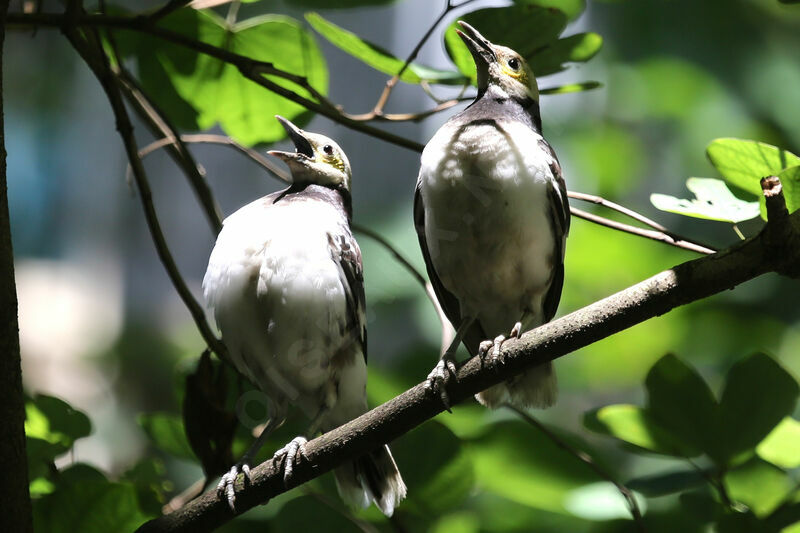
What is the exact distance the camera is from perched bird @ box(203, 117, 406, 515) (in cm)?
171

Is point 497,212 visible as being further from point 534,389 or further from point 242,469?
point 242,469

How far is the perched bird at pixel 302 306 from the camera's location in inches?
67.5

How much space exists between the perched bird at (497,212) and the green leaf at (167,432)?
26.4 inches

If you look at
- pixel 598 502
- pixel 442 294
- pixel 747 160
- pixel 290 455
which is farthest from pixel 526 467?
pixel 747 160

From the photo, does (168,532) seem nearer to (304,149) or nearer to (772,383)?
(304,149)

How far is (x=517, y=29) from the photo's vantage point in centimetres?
174

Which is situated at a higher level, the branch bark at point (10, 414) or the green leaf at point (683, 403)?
the branch bark at point (10, 414)

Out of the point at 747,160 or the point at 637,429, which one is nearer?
the point at 747,160

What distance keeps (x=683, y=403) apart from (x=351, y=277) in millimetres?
730

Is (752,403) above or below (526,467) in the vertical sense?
above

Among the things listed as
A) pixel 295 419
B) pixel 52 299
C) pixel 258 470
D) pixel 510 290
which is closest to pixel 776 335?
pixel 510 290

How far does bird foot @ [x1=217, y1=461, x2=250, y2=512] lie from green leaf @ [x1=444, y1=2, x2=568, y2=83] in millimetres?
964

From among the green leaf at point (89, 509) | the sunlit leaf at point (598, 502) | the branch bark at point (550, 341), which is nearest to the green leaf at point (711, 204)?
the branch bark at point (550, 341)

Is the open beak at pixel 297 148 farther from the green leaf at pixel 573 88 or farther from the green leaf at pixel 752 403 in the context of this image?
the green leaf at pixel 752 403
